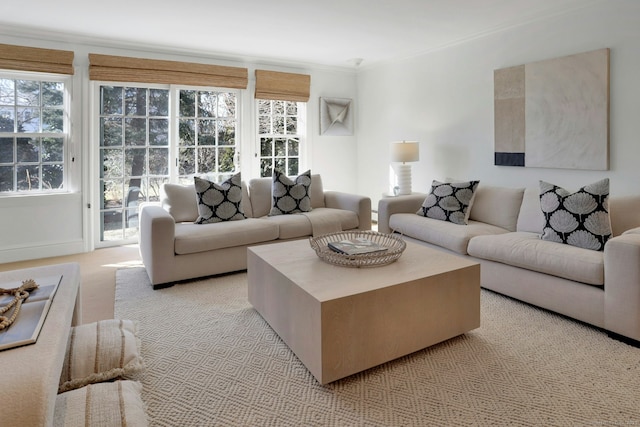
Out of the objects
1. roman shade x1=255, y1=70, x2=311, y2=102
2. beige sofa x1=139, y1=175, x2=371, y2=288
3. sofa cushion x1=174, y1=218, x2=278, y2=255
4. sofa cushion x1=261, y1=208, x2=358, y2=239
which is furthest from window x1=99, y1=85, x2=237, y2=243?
sofa cushion x1=261, y1=208, x2=358, y2=239

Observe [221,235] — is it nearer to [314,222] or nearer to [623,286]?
[314,222]

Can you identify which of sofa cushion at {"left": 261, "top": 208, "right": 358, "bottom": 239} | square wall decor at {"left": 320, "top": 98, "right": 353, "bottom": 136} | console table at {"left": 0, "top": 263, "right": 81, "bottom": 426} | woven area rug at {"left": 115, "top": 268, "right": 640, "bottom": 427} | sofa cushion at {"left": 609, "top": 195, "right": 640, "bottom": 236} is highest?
square wall decor at {"left": 320, "top": 98, "right": 353, "bottom": 136}

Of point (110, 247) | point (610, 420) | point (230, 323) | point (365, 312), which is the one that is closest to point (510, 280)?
point (610, 420)

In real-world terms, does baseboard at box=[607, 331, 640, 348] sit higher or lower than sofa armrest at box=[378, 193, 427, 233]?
lower

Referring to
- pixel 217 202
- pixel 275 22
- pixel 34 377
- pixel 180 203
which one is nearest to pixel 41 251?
pixel 180 203

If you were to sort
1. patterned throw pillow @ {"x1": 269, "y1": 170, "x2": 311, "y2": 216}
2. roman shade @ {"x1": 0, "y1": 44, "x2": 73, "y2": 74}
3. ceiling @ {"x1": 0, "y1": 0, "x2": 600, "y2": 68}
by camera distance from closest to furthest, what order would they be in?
ceiling @ {"x1": 0, "y1": 0, "x2": 600, "y2": 68} < roman shade @ {"x1": 0, "y1": 44, "x2": 73, "y2": 74} < patterned throw pillow @ {"x1": 269, "y1": 170, "x2": 311, "y2": 216}

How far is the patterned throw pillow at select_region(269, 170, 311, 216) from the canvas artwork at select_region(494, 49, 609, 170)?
2.03 meters

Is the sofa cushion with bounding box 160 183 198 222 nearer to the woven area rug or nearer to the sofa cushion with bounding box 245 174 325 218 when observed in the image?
the sofa cushion with bounding box 245 174 325 218

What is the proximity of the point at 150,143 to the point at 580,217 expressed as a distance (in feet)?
14.2

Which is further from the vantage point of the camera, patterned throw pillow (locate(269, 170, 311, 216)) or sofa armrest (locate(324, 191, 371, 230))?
sofa armrest (locate(324, 191, 371, 230))

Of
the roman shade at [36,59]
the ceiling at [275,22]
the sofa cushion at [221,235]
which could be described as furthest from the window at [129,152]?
the sofa cushion at [221,235]

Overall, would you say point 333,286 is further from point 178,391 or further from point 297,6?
point 297,6

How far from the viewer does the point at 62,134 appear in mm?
4223

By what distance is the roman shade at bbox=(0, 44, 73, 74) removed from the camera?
3.82 m
